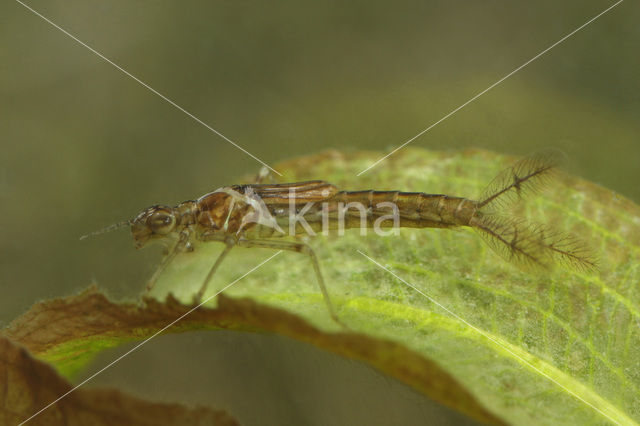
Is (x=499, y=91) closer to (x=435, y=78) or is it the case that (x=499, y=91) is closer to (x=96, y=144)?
(x=435, y=78)

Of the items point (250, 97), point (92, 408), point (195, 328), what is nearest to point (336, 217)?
point (195, 328)

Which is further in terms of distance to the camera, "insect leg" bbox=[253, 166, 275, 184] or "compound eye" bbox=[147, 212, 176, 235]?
"insect leg" bbox=[253, 166, 275, 184]

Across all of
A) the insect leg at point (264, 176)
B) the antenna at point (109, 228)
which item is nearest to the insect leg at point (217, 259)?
the antenna at point (109, 228)

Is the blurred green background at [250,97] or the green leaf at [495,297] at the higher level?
the blurred green background at [250,97]

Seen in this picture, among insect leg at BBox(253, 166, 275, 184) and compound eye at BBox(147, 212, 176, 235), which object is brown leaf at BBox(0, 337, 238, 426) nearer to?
compound eye at BBox(147, 212, 176, 235)

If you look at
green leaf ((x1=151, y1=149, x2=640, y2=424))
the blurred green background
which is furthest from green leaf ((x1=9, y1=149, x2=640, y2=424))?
the blurred green background

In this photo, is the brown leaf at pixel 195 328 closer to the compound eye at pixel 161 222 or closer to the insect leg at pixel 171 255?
the insect leg at pixel 171 255
